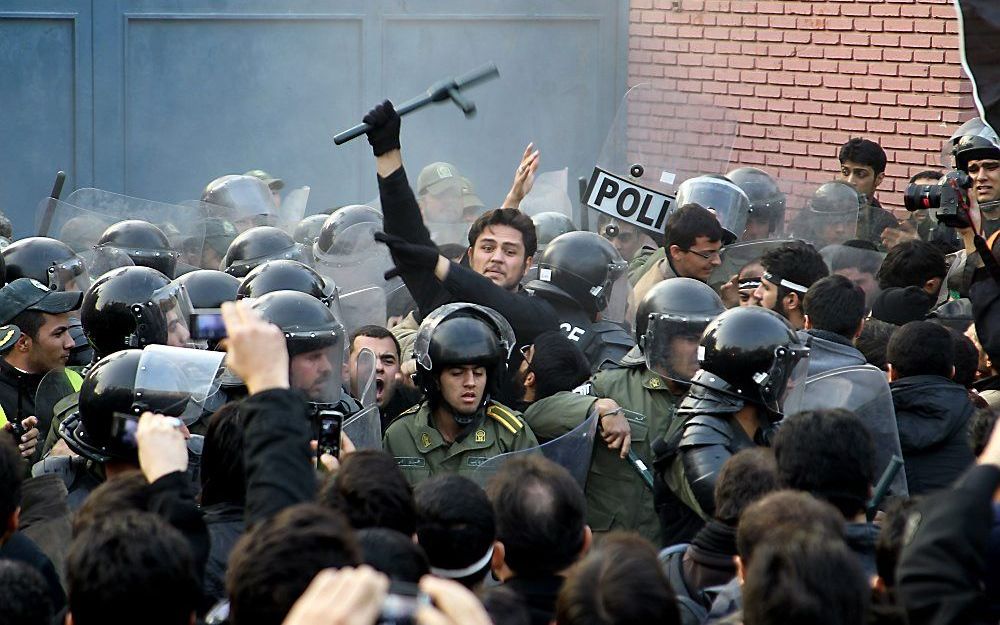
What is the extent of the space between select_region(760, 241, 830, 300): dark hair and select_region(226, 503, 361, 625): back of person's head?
149 inches

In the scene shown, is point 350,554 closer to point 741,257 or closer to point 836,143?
point 741,257

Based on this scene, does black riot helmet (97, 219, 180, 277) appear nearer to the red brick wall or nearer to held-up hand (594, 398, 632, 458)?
held-up hand (594, 398, 632, 458)

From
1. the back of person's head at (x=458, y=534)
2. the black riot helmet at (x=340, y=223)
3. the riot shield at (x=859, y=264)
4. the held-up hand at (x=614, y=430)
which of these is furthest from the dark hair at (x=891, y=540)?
the black riot helmet at (x=340, y=223)

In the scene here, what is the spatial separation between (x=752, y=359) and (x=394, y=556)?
1.85 m

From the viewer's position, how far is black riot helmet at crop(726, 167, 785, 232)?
8125 mm

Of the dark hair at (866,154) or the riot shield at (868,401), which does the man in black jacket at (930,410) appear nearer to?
the riot shield at (868,401)

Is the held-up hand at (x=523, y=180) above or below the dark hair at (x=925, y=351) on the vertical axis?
above

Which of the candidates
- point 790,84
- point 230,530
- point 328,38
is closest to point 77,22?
point 328,38

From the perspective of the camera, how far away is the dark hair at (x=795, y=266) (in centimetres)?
588

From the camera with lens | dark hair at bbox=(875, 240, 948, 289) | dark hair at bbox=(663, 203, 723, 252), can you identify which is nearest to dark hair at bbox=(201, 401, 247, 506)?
dark hair at bbox=(663, 203, 723, 252)

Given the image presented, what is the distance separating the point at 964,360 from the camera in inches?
212

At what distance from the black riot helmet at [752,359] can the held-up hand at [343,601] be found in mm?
2471

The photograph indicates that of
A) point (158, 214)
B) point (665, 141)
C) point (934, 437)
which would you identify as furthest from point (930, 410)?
point (158, 214)

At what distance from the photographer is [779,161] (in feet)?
37.7
